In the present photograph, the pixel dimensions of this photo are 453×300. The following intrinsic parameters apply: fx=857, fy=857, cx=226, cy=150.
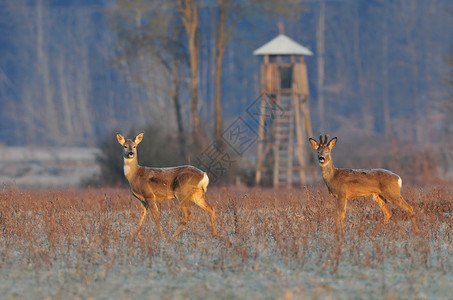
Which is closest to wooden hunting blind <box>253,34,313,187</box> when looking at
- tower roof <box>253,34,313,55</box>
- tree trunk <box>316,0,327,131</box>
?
tower roof <box>253,34,313,55</box>

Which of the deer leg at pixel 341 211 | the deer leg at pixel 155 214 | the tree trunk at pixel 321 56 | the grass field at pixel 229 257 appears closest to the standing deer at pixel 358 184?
the deer leg at pixel 341 211

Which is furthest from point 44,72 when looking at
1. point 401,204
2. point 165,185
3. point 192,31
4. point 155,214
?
point 401,204

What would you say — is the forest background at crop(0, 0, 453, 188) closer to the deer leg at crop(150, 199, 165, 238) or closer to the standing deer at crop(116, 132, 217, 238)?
the standing deer at crop(116, 132, 217, 238)

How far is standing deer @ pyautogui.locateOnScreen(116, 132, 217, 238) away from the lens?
12.5 metres

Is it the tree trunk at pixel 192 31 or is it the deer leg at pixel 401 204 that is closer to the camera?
the deer leg at pixel 401 204

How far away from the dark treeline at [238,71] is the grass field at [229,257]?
43.2 m

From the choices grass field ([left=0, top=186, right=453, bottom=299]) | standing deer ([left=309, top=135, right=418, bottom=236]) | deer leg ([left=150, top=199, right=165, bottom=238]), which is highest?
standing deer ([left=309, top=135, right=418, bottom=236])

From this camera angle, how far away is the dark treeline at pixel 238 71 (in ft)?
204

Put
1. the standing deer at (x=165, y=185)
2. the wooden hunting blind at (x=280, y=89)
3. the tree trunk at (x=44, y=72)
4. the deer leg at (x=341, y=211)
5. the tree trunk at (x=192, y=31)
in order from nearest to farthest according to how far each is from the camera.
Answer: the deer leg at (x=341, y=211)
the standing deer at (x=165, y=185)
the wooden hunting blind at (x=280, y=89)
the tree trunk at (x=192, y=31)
the tree trunk at (x=44, y=72)

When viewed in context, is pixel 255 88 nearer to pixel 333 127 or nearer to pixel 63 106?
pixel 333 127

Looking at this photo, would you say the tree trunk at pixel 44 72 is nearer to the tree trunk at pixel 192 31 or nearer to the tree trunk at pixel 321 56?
the tree trunk at pixel 321 56

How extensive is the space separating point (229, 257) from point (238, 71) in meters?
59.1

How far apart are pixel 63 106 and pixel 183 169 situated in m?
58.3

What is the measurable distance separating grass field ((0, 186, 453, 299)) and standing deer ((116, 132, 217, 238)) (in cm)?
45
